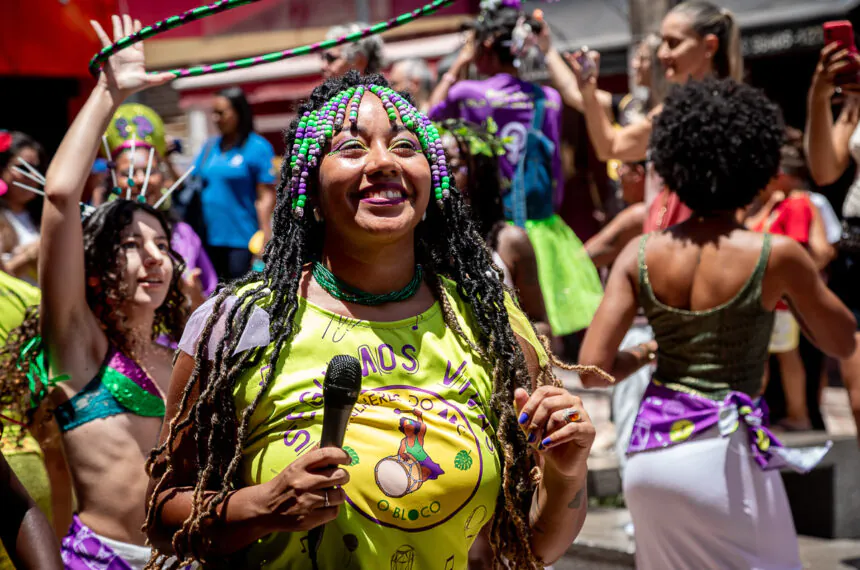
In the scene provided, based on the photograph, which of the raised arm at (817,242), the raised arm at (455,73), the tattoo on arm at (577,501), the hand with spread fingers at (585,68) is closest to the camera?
the tattoo on arm at (577,501)

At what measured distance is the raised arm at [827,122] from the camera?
461 cm

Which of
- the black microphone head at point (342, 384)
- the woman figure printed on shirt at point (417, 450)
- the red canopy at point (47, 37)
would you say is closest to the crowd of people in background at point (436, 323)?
Result: the woman figure printed on shirt at point (417, 450)

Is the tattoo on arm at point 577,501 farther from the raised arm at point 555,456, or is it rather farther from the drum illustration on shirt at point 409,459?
the drum illustration on shirt at point 409,459

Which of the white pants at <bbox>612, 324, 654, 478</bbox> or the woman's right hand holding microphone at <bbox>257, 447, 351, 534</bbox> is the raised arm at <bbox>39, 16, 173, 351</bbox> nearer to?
the woman's right hand holding microphone at <bbox>257, 447, 351, 534</bbox>

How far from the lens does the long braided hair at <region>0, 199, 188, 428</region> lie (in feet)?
11.2

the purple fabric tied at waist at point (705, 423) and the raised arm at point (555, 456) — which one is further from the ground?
the raised arm at point (555, 456)

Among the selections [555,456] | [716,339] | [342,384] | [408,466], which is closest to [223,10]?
[342,384]

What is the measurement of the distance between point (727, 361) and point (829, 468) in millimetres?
2261

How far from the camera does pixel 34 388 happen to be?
338 cm

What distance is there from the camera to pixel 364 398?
233 centimetres

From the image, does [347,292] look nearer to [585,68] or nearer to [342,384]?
[342,384]

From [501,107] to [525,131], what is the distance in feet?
0.65

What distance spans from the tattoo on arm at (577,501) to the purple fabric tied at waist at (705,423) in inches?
52.2

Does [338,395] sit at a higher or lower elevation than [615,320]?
higher
